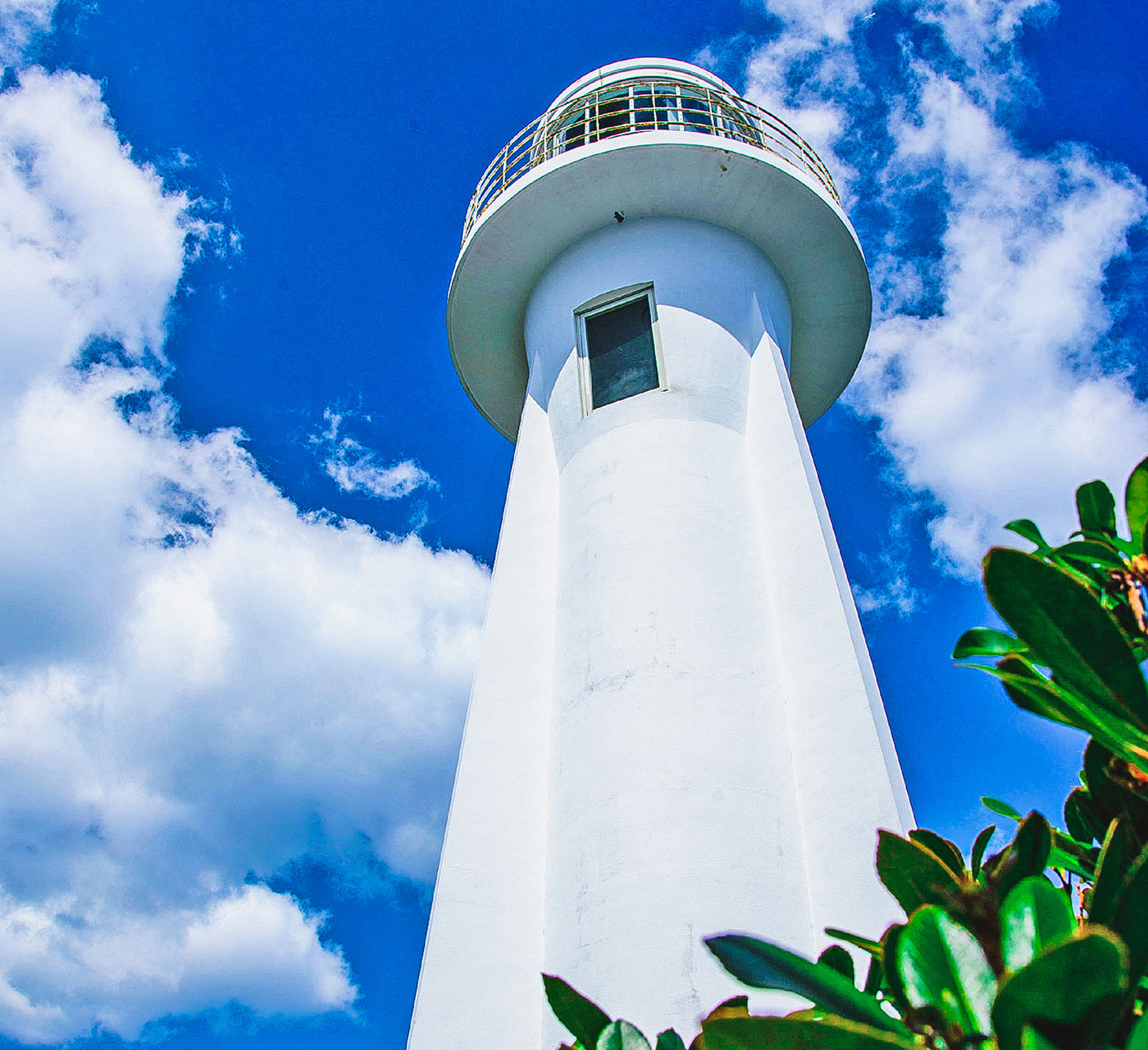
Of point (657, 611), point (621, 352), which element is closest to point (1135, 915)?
point (657, 611)

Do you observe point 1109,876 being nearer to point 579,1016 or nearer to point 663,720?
point 579,1016

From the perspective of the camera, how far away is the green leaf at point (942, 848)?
1357mm

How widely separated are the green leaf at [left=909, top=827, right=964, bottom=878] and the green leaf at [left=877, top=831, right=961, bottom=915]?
21 cm

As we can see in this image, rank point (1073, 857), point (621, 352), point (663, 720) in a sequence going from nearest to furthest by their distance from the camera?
point (1073, 857)
point (663, 720)
point (621, 352)

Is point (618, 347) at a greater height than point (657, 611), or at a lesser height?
greater

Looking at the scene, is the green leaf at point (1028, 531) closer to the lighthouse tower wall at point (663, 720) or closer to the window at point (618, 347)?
the lighthouse tower wall at point (663, 720)

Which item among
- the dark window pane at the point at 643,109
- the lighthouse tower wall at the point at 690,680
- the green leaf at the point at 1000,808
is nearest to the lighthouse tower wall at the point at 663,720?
the lighthouse tower wall at the point at 690,680

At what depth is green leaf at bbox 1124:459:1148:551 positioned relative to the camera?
1367 mm

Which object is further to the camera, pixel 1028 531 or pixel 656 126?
pixel 656 126

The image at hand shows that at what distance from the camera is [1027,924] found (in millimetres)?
879

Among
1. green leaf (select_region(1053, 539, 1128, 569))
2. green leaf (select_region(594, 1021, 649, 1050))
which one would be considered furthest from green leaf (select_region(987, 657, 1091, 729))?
green leaf (select_region(594, 1021, 649, 1050))

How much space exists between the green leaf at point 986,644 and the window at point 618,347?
6.88m

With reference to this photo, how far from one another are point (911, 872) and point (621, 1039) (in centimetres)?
45

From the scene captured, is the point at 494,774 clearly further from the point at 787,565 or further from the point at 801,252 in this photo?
the point at 801,252
